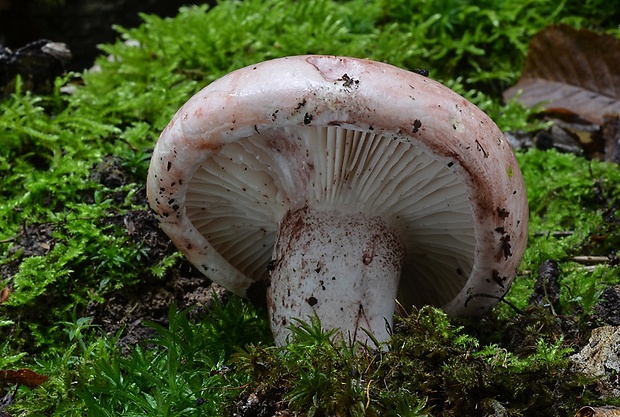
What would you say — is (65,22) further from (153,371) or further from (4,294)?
(153,371)

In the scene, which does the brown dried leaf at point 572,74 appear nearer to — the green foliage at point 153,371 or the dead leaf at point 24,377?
the green foliage at point 153,371

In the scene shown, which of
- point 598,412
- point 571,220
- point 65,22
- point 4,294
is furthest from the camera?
point 65,22

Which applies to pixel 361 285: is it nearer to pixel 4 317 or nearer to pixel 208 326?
pixel 208 326

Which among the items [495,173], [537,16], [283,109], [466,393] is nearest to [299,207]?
[283,109]

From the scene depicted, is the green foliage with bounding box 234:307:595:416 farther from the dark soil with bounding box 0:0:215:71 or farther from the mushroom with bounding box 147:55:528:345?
the dark soil with bounding box 0:0:215:71

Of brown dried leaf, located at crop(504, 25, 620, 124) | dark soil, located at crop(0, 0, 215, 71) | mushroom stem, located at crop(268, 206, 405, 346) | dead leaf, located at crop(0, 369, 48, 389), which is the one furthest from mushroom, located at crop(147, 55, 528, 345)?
dark soil, located at crop(0, 0, 215, 71)

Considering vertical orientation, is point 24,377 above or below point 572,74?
below

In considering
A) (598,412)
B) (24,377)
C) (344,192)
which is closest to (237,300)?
(344,192)
